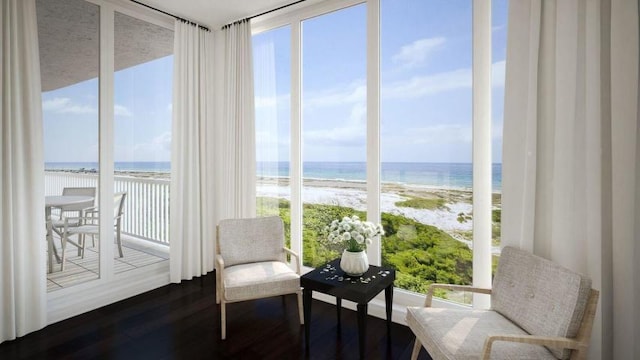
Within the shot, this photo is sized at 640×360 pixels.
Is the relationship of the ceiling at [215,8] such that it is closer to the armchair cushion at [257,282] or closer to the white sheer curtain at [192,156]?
the white sheer curtain at [192,156]

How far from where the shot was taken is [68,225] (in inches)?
112

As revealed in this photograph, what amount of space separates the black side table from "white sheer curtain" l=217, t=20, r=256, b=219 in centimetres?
149

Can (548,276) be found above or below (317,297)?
above

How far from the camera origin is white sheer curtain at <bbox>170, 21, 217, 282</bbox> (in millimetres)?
3455

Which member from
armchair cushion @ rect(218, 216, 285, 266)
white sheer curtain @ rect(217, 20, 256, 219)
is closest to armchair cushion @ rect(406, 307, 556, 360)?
armchair cushion @ rect(218, 216, 285, 266)

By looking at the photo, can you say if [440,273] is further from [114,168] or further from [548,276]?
[114,168]

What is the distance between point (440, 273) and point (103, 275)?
3.17 meters

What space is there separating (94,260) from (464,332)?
3.25 m

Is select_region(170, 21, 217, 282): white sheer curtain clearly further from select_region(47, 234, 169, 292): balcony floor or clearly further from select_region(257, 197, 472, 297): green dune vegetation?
select_region(257, 197, 472, 297): green dune vegetation

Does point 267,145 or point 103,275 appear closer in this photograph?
point 103,275

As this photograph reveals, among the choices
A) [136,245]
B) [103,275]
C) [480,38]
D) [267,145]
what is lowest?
[103,275]

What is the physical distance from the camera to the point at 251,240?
294 centimetres

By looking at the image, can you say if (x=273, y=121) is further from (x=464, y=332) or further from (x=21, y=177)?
(x=464, y=332)

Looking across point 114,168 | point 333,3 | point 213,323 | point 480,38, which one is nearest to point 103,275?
point 114,168
